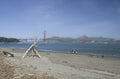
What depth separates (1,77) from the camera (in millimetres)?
10047

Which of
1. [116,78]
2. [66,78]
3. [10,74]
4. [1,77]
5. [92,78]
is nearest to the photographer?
[1,77]

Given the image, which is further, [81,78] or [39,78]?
[81,78]

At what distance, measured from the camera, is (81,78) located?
12.3 meters

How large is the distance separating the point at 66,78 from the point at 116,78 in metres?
3.61

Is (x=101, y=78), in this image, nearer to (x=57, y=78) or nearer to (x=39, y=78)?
(x=57, y=78)

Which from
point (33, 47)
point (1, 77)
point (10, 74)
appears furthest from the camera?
point (33, 47)

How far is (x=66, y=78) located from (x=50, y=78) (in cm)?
139

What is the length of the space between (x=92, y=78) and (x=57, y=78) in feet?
7.65

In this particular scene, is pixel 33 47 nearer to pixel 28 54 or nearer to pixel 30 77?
pixel 28 54

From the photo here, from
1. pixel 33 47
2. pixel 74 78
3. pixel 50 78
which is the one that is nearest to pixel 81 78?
pixel 74 78

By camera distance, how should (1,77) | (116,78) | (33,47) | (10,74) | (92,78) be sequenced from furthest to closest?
1. (33,47)
2. (116,78)
3. (92,78)
4. (10,74)
5. (1,77)

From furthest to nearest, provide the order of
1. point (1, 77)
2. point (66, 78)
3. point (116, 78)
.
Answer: point (116, 78)
point (66, 78)
point (1, 77)

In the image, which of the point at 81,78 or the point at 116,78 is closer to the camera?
the point at 81,78

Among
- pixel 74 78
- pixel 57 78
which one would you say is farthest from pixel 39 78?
pixel 74 78
